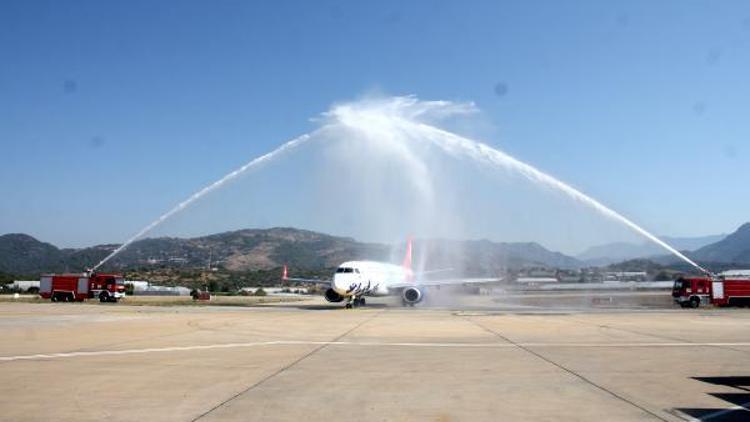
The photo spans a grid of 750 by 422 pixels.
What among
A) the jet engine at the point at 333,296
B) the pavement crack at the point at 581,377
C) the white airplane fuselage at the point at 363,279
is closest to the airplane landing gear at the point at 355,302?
the white airplane fuselage at the point at 363,279

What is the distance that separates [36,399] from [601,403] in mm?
9850

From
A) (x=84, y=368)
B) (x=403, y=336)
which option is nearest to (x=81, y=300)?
(x=403, y=336)

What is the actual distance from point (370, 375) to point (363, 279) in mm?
38212

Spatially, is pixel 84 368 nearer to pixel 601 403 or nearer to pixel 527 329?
pixel 601 403

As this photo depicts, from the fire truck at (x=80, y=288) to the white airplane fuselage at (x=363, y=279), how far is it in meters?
25.1

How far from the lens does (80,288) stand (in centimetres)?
6166

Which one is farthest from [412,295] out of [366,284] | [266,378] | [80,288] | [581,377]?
[266,378]

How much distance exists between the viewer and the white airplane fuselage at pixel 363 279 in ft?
165

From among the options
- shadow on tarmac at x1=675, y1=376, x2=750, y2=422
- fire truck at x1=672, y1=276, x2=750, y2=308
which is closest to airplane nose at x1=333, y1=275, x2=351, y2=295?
fire truck at x1=672, y1=276, x2=750, y2=308

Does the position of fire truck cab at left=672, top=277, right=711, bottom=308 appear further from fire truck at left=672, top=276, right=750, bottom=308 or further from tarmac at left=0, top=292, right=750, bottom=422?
tarmac at left=0, top=292, right=750, bottom=422

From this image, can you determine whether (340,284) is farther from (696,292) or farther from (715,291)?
(715,291)

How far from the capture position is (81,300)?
62281 mm

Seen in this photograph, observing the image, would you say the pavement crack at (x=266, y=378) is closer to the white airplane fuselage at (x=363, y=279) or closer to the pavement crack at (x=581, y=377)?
the pavement crack at (x=581, y=377)

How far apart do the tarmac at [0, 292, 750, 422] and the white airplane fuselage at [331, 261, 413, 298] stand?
2380 cm
